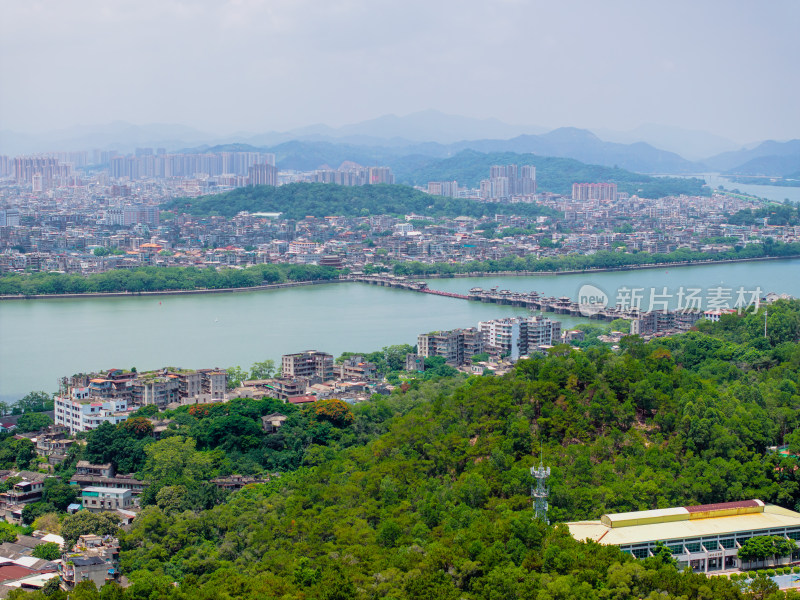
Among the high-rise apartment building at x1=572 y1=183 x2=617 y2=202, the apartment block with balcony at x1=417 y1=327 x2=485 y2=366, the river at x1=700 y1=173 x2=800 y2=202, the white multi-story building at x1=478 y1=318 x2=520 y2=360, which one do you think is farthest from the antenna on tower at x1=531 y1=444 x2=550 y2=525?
the river at x1=700 y1=173 x2=800 y2=202

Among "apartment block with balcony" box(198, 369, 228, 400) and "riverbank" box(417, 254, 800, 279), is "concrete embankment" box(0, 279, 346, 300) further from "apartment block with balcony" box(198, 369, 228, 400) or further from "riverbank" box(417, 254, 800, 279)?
"apartment block with balcony" box(198, 369, 228, 400)

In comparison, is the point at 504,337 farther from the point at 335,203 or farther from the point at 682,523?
the point at 335,203

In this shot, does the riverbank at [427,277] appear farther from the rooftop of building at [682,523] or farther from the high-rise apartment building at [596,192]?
A: the high-rise apartment building at [596,192]

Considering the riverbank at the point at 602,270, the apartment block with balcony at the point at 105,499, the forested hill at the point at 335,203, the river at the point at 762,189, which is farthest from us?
the river at the point at 762,189

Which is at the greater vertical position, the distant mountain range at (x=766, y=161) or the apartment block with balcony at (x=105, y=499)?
the distant mountain range at (x=766, y=161)

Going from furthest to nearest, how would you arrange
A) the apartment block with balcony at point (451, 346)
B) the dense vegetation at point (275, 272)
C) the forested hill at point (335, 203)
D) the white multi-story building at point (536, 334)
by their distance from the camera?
1. the forested hill at point (335, 203)
2. the dense vegetation at point (275, 272)
3. the white multi-story building at point (536, 334)
4. the apartment block with balcony at point (451, 346)

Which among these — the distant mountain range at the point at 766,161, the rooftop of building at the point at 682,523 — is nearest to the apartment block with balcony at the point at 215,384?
the rooftop of building at the point at 682,523

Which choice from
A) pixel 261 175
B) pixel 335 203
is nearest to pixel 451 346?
pixel 335 203
